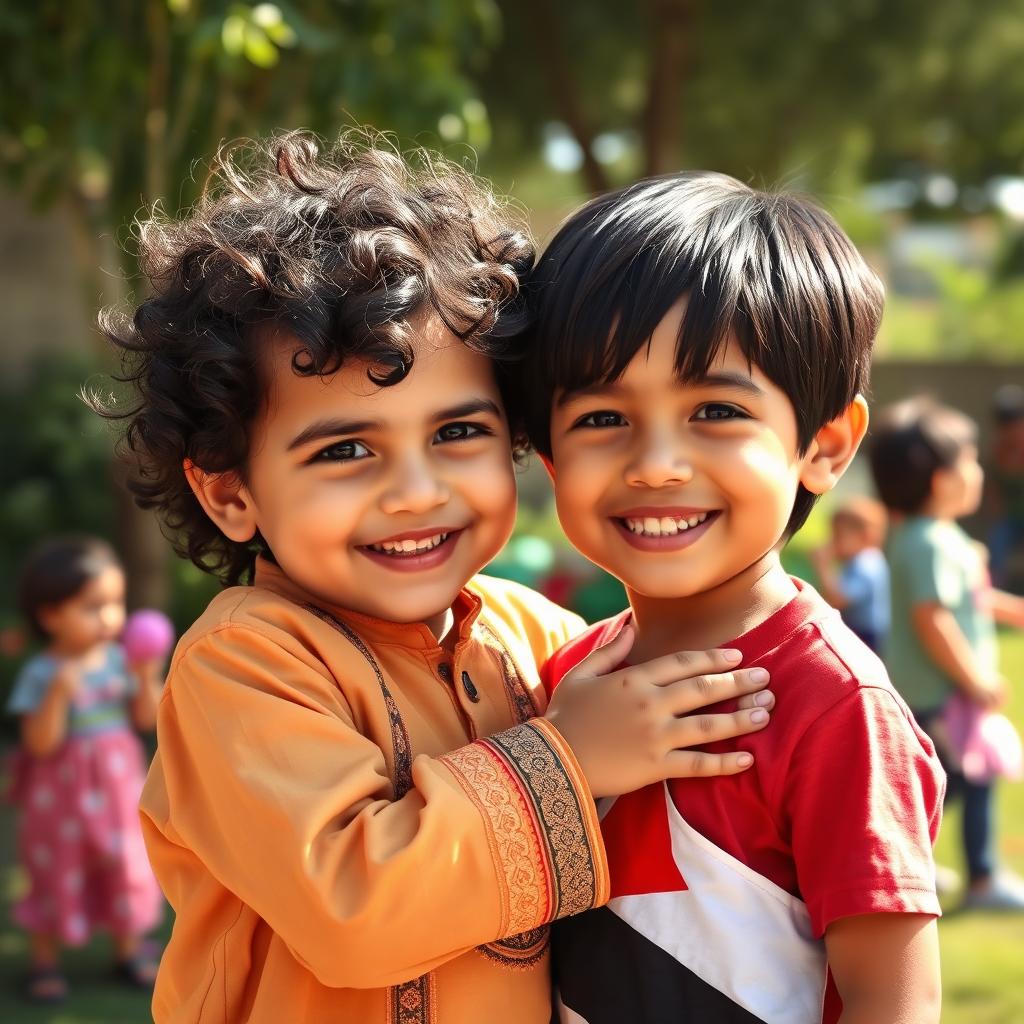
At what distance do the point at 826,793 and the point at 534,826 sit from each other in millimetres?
320

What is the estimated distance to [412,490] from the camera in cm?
163

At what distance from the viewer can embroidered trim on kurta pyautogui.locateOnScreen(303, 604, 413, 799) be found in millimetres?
1626

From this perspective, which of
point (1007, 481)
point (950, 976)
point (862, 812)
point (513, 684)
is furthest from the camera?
point (1007, 481)

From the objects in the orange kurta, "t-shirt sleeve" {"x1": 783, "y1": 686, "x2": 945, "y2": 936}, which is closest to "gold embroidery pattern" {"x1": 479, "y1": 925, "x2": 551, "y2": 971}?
the orange kurta

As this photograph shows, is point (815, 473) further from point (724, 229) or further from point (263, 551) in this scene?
point (263, 551)

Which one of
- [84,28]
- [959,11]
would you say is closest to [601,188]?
[959,11]

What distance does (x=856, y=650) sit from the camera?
5.12 feet

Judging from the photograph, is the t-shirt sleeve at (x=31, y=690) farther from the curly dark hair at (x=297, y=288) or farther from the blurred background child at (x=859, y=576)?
the blurred background child at (x=859, y=576)

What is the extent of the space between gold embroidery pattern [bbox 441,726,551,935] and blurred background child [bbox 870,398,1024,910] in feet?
11.1

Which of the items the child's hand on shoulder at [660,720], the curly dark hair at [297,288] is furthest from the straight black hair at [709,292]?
the child's hand on shoulder at [660,720]

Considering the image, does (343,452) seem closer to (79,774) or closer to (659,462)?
(659,462)

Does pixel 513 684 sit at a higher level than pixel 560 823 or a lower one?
higher

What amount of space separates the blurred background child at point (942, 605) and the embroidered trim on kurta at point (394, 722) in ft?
10.8

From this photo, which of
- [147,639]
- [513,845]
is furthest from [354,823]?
[147,639]
